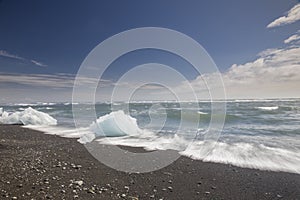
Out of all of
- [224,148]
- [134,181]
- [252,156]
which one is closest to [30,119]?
[224,148]

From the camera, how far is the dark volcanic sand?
430 centimetres

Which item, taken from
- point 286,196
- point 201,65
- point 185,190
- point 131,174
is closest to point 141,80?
point 201,65

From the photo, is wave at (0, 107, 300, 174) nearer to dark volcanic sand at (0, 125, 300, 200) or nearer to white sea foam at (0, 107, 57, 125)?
dark volcanic sand at (0, 125, 300, 200)

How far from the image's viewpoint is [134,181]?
505 cm

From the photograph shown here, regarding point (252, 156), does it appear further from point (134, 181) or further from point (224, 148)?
point (134, 181)

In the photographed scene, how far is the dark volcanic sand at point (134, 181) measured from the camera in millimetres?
4305

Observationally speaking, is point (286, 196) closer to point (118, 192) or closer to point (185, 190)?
point (185, 190)

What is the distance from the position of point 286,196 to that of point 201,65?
18.2 ft

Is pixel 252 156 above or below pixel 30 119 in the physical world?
below

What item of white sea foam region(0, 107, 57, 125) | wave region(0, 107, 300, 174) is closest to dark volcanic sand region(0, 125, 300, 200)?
wave region(0, 107, 300, 174)

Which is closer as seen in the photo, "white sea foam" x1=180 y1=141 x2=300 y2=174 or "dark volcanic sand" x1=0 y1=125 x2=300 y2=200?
"dark volcanic sand" x1=0 y1=125 x2=300 y2=200

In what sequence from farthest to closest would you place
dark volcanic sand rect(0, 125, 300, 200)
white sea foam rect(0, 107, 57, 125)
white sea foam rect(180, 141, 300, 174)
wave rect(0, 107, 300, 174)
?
white sea foam rect(0, 107, 57, 125) < wave rect(0, 107, 300, 174) < white sea foam rect(180, 141, 300, 174) < dark volcanic sand rect(0, 125, 300, 200)

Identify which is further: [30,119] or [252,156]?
[30,119]

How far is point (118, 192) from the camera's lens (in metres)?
4.43
